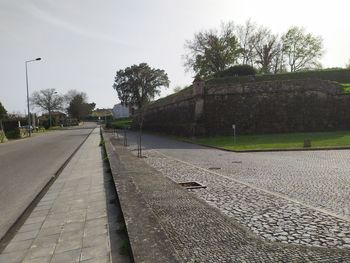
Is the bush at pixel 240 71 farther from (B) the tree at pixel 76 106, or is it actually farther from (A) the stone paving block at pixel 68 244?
(B) the tree at pixel 76 106

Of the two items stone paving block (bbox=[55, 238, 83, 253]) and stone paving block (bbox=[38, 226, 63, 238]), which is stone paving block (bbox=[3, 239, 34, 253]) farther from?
stone paving block (bbox=[55, 238, 83, 253])

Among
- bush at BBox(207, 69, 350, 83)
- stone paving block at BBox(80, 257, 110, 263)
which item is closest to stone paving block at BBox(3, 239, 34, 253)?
stone paving block at BBox(80, 257, 110, 263)

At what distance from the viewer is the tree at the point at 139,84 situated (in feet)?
280

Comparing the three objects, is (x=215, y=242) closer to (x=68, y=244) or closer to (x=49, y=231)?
(x=68, y=244)

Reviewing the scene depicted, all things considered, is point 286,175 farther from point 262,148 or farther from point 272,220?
point 262,148

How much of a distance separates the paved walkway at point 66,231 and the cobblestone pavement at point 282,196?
2.27m

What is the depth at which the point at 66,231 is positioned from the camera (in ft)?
19.3

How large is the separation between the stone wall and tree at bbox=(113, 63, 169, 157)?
176ft

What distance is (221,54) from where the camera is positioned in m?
53.2

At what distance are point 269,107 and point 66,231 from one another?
26.5 metres

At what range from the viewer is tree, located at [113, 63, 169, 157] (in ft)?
280

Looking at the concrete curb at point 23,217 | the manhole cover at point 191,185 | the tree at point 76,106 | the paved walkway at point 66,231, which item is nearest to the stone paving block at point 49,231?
the paved walkway at point 66,231

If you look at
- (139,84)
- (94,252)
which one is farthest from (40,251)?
(139,84)

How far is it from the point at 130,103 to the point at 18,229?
81172 mm
